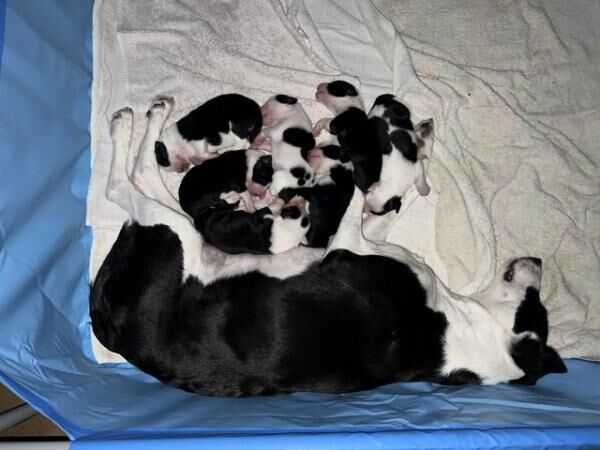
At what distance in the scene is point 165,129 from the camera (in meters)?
2.93

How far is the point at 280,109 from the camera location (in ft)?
9.75

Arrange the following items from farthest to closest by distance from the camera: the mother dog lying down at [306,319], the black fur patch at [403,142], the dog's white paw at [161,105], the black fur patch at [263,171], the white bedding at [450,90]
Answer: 1. the white bedding at [450,90]
2. the dog's white paw at [161,105]
3. the black fur patch at [263,171]
4. the black fur patch at [403,142]
5. the mother dog lying down at [306,319]

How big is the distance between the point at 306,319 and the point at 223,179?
72 centimetres

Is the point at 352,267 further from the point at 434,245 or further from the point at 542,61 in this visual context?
the point at 542,61

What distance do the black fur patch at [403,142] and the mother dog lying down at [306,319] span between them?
0.88ft

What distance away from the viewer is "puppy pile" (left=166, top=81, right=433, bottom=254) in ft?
8.96

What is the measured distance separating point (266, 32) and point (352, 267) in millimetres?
1378

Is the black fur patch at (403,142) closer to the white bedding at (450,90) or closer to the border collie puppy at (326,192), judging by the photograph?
the border collie puppy at (326,192)


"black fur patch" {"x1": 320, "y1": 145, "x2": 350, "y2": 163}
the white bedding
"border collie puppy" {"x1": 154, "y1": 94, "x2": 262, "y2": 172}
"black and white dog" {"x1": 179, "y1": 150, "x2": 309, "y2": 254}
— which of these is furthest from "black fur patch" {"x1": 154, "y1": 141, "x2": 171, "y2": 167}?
"black fur patch" {"x1": 320, "y1": 145, "x2": 350, "y2": 163}

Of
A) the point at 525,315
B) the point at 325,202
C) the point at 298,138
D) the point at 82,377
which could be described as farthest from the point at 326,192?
the point at 82,377

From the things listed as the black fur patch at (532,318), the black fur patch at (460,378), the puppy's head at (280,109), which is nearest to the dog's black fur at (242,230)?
the puppy's head at (280,109)

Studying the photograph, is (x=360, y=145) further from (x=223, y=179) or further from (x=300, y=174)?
(x=223, y=179)

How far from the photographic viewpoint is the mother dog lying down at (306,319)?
249 cm

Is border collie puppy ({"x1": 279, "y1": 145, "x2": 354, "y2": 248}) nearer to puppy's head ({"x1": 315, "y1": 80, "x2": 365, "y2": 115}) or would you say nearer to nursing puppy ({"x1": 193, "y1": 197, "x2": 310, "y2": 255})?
nursing puppy ({"x1": 193, "y1": 197, "x2": 310, "y2": 255})
